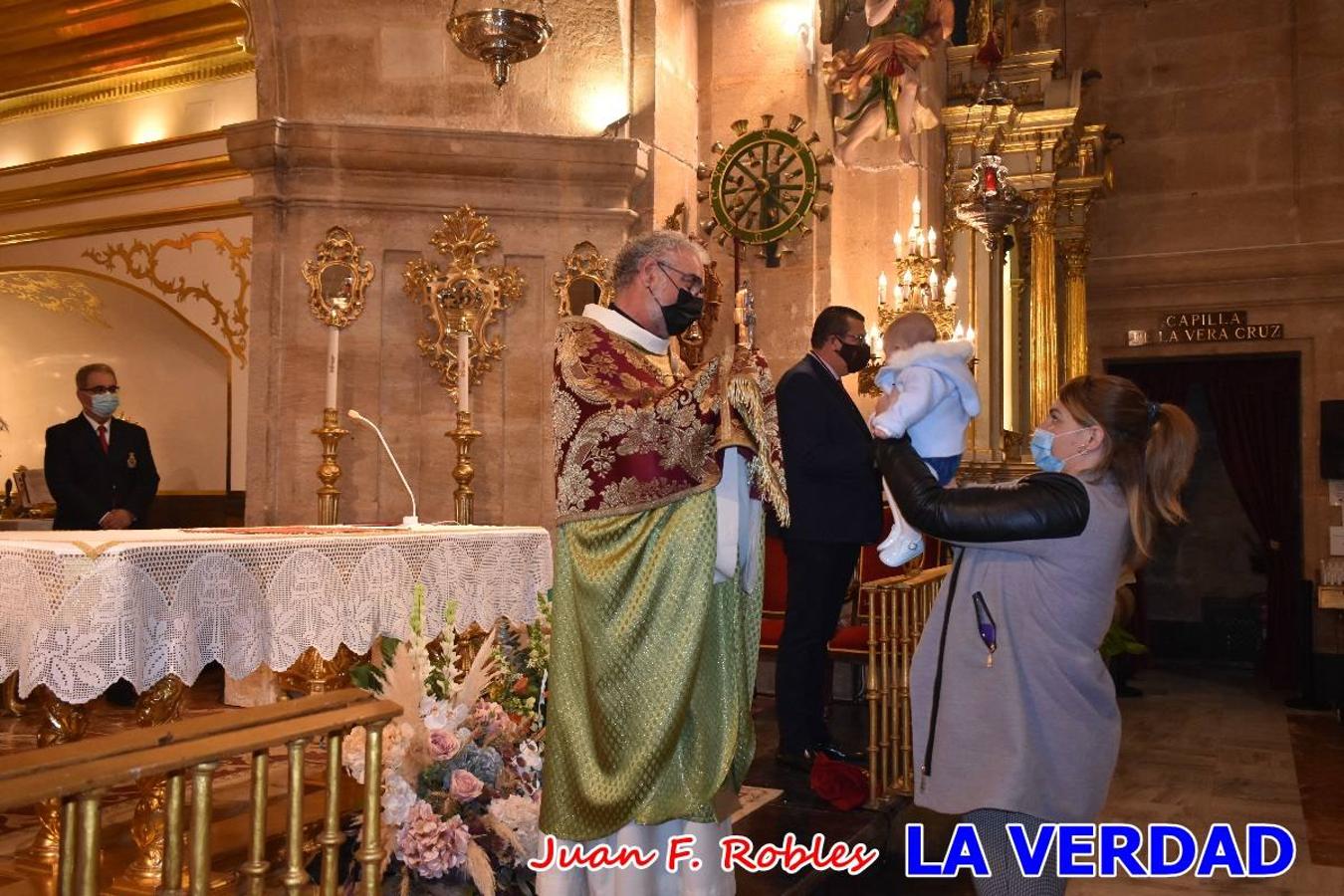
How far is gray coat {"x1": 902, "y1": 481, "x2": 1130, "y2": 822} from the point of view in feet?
8.05

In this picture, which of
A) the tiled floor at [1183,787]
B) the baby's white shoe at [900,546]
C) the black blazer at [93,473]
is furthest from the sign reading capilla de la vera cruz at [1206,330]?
the baby's white shoe at [900,546]

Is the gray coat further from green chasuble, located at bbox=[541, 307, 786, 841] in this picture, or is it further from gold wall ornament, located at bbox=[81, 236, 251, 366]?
gold wall ornament, located at bbox=[81, 236, 251, 366]

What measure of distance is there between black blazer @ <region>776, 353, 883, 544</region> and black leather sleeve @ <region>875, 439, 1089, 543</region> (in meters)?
1.80

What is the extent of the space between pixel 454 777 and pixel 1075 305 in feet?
29.0

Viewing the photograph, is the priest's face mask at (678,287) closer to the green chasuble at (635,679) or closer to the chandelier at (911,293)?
the green chasuble at (635,679)

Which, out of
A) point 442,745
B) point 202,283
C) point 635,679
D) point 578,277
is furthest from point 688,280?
point 202,283

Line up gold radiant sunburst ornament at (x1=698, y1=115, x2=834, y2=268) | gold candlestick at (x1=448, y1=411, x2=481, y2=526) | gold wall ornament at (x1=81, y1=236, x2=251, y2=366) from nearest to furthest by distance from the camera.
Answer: gold candlestick at (x1=448, y1=411, x2=481, y2=526)
gold radiant sunburst ornament at (x1=698, y1=115, x2=834, y2=268)
gold wall ornament at (x1=81, y1=236, x2=251, y2=366)

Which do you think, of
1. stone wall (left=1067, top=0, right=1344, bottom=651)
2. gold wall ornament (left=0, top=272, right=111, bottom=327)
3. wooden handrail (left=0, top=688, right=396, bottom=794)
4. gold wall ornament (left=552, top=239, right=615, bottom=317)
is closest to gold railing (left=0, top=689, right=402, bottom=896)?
wooden handrail (left=0, top=688, right=396, bottom=794)

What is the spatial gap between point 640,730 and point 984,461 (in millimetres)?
5749

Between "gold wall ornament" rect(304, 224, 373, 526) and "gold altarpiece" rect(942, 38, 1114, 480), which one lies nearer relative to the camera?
"gold wall ornament" rect(304, 224, 373, 526)

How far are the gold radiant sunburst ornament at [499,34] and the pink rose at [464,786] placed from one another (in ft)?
10.3

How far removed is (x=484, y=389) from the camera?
625cm

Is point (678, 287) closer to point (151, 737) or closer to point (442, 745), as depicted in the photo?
point (442, 745)

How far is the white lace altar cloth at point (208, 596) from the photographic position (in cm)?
287
